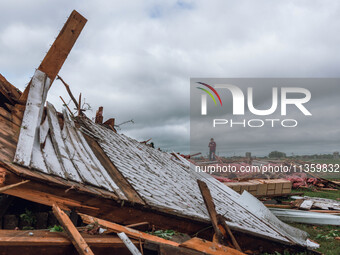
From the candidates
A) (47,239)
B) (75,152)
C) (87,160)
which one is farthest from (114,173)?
(47,239)

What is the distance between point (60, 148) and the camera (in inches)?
171

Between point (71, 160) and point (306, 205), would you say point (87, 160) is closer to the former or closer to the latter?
point (71, 160)

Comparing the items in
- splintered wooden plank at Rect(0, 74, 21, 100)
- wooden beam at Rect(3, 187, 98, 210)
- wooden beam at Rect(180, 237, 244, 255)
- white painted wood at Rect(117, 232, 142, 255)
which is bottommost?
wooden beam at Rect(180, 237, 244, 255)

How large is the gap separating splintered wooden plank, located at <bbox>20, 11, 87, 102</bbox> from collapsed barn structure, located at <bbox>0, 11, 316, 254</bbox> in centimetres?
2

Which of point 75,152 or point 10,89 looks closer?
point 75,152

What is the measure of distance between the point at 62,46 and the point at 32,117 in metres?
1.85

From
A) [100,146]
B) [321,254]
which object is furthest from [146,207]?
[321,254]

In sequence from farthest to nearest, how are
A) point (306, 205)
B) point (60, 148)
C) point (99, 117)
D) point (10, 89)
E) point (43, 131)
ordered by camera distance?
point (306, 205)
point (99, 117)
point (10, 89)
point (43, 131)
point (60, 148)

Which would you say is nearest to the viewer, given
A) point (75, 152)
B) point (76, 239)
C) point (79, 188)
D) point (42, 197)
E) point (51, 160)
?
point (76, 239)

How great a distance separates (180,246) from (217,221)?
73.7 inches

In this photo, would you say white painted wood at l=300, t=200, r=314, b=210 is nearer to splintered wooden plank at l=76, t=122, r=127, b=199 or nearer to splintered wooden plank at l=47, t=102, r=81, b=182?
splintered wooden plank at l=76, t=122, r=127, b=199

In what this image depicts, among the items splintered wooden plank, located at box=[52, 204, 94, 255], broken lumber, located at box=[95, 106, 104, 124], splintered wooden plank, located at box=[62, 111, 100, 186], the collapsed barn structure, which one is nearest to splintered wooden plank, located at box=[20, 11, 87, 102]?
the collapsed barn structure

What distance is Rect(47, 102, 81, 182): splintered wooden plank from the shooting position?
370 centimetres

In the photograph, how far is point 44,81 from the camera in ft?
17.9
